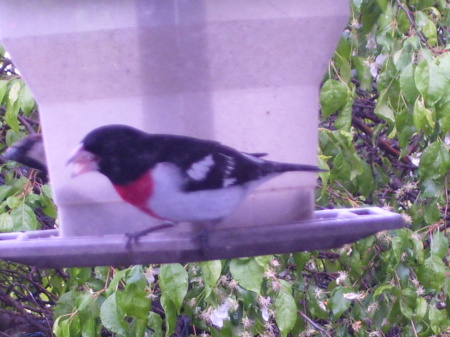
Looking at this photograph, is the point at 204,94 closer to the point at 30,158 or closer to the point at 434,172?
the point at 30,158

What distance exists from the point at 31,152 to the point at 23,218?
0.64m

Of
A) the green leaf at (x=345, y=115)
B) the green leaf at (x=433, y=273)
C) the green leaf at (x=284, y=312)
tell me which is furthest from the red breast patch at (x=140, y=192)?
the green leaf at (x=433, y=273)

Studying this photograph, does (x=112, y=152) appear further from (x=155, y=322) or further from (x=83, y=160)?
(x=155, y=322)

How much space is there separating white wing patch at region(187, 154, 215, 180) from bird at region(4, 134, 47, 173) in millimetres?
399

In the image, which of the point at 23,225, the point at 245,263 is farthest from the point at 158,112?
the point at 23,225

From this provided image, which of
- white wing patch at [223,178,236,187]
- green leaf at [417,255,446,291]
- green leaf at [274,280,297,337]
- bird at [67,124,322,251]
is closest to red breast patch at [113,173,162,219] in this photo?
bird at [67,124,322,251]

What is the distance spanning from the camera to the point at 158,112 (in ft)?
3.87

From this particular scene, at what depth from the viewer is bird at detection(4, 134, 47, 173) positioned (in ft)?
4.66

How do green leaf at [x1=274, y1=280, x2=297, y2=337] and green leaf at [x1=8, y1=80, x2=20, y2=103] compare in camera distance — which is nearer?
green leaf at [x1=274, y1=280, x2=297, y2=337]

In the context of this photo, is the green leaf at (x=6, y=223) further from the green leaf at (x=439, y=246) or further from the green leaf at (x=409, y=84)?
the green leaf at (x=439, y=246)

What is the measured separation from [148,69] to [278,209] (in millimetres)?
352

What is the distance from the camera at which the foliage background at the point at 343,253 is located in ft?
6.05

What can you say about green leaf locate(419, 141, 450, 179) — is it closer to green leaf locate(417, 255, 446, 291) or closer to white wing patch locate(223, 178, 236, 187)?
green leaf locate(417, 255, 446, 291)

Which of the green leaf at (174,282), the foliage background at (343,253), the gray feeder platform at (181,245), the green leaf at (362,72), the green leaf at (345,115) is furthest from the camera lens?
the green leaf at (362,72)
